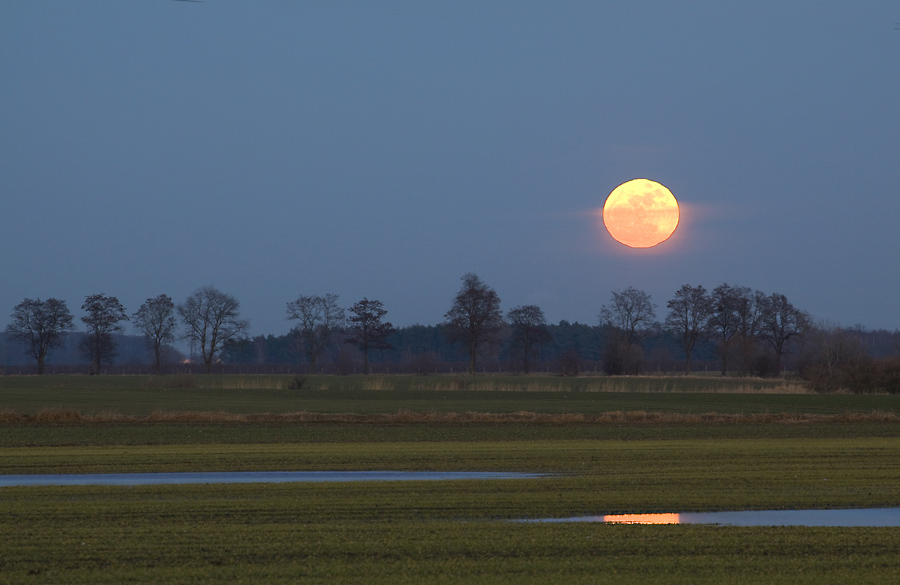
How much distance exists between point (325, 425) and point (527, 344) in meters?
83.9

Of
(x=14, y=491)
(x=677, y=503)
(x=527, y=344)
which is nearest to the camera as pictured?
(x=677, y=503)

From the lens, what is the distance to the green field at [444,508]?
8.82 meters

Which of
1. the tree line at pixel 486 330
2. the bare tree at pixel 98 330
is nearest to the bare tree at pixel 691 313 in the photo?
the tree line at pixel 486 330

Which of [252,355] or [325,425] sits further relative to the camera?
[252,355]

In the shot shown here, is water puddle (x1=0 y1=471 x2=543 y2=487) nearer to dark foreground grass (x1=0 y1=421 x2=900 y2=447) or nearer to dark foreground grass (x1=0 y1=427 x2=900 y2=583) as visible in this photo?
dark foreground grass (x1=0 y1=427 x2=900 y2=583)

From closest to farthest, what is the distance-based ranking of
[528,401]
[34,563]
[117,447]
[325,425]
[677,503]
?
[34,563] → [677,503] → [117,447] → [325,425] → [528,401]

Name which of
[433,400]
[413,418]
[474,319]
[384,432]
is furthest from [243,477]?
[474,319]

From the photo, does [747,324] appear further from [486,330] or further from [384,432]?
[384,432]

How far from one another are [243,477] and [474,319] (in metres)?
91.3

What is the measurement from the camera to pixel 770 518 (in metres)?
12.1

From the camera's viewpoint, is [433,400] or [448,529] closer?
[448,529]

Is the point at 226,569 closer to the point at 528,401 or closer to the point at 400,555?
the point at 400,555

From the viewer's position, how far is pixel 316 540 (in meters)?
10.2

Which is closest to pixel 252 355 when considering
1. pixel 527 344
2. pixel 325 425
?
pixel 527 344
